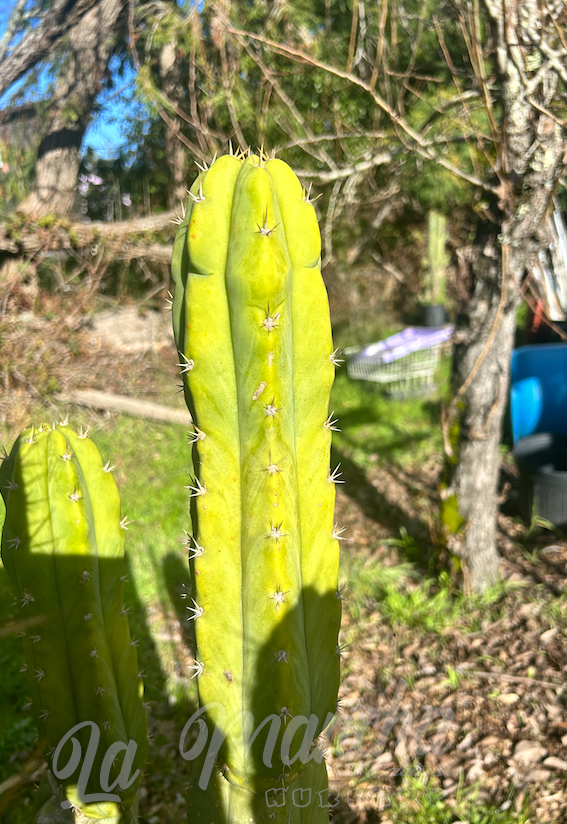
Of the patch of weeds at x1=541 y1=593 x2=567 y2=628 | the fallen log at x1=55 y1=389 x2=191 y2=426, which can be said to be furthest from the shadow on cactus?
the fallen log at x1=55 y1=389 x2=191 y2=426

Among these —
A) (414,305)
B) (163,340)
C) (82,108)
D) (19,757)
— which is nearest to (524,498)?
(19,757)

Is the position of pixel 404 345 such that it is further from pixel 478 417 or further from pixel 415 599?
pixel 415 599

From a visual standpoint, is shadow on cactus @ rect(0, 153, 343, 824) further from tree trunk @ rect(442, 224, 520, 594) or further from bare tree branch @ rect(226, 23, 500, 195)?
tree trunk @ rect(442, 224, 520, 594)

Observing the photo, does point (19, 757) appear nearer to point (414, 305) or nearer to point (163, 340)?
point (163, 340)

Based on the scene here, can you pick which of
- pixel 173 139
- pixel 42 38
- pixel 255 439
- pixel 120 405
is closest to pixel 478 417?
pixel 255 439

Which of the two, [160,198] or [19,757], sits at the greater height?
[160,198]

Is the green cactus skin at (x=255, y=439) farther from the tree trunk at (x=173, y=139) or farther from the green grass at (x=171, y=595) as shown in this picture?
the tree trunk at (x=173, y=139)
